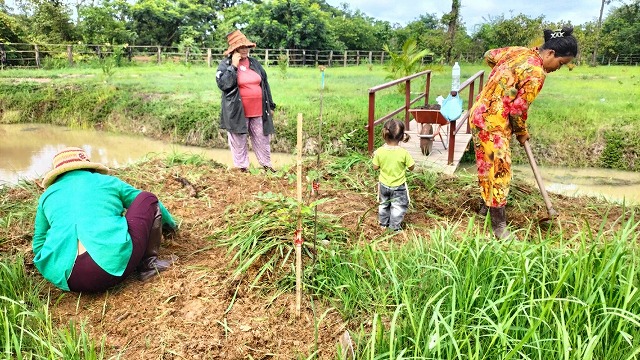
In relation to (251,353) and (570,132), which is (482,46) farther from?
(251,353)

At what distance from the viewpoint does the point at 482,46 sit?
88.9ft

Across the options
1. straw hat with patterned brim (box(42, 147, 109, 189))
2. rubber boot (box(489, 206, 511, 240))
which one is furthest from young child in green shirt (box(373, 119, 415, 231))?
straw hat with patterned brim (box(42, 147, 109, 189))

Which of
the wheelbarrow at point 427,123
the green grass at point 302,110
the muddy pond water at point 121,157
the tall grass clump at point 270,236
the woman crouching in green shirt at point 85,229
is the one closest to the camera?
the woman crouching in green shirt at point 85,229

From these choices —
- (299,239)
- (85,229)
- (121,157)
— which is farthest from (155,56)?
(299,239)

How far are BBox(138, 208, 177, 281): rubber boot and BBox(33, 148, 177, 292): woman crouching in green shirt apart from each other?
56mm

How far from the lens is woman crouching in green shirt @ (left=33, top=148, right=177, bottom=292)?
239cm

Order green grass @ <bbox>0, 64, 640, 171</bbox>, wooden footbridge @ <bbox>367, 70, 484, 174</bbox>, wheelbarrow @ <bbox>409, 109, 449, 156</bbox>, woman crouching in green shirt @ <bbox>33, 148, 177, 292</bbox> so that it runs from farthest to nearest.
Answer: green grass @ <bbox>0, 64, 640, 171</bbox>, wheelbarrow @ <bbox>409, 109, 449, 156</bbox>, wooden footbridge @ <bbox>367, 70, 484, 174</bbox>, woman crouching in green shirt @ <bbox>33, 148, 177, 292</bbox>

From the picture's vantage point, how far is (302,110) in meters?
9.89

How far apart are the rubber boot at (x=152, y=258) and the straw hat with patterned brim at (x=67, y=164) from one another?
0.46 m

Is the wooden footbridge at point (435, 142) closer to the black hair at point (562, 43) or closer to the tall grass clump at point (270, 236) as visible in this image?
the black hair at point (562, 43)

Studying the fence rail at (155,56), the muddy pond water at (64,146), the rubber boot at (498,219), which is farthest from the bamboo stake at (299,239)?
the fence rail at (155,56)

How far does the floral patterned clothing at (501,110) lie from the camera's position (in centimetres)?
322

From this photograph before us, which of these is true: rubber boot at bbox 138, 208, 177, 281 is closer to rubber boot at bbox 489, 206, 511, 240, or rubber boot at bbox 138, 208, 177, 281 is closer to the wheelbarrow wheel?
rubber boot at bbox 489, 206, 511, 240

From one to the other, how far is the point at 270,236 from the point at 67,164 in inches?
46.5
